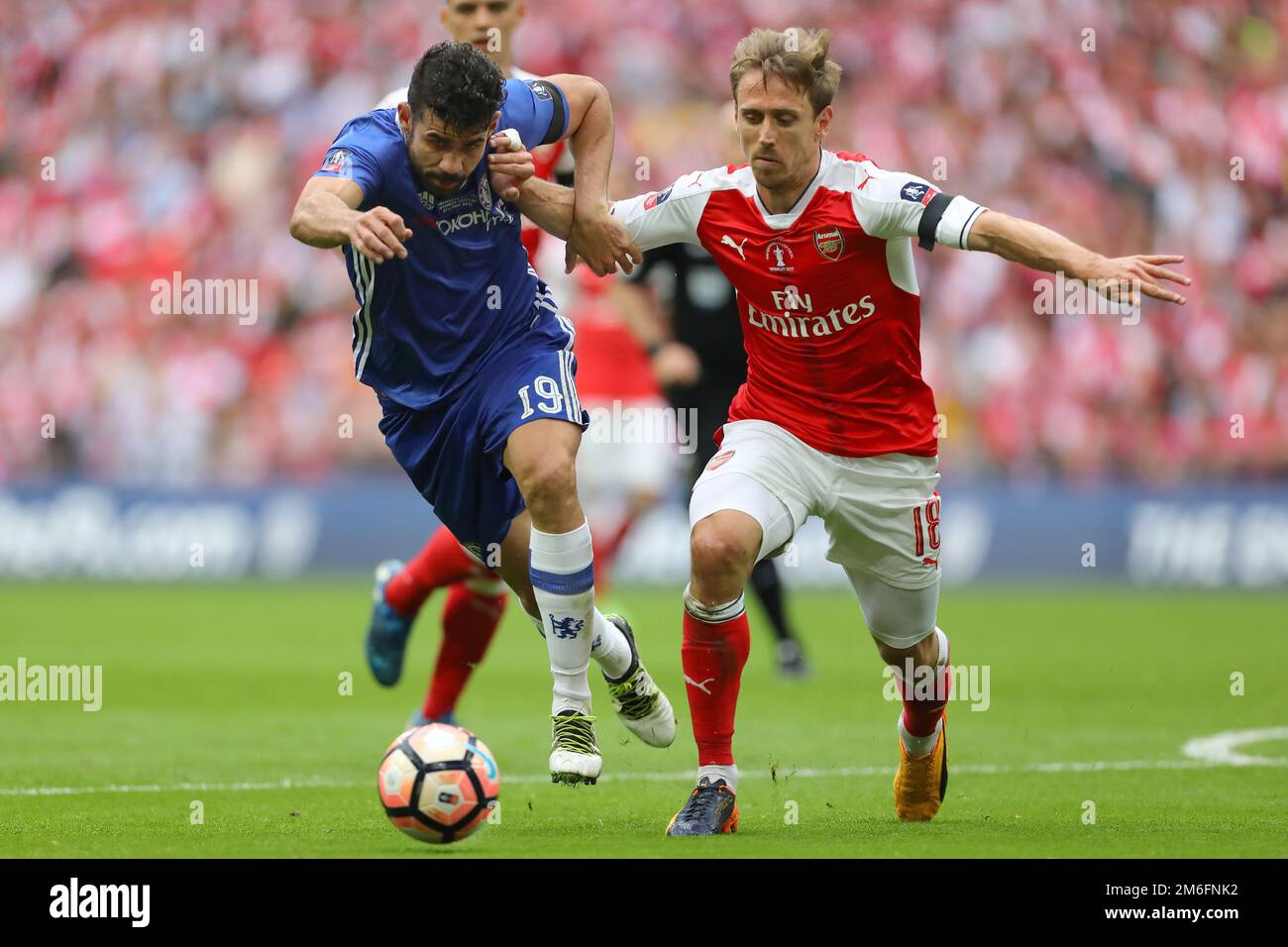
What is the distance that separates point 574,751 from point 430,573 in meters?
2.58

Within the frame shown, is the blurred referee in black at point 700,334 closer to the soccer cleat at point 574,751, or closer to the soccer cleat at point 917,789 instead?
the soccer cleat at point 917,789

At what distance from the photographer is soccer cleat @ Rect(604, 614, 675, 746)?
691 centimetres

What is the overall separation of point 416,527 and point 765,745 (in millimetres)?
10053

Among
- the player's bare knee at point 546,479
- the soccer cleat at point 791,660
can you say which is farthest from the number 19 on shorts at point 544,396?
the soccer cleat at point 791,660

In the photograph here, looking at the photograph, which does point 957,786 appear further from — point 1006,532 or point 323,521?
point 323,521

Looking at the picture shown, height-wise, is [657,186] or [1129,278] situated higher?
[657,186]

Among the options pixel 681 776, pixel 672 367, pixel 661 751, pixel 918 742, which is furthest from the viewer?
pixel 672 367

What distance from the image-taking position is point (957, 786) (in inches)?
296

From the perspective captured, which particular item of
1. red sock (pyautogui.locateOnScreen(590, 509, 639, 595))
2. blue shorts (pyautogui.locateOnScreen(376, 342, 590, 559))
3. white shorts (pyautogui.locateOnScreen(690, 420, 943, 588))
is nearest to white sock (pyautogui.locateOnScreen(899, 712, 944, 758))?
white shorts (pyautogui.locateOnScreen(690, 420, 943, 588))

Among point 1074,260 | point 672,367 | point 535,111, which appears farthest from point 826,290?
point 672,367

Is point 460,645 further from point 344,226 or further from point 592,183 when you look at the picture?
point 344,226

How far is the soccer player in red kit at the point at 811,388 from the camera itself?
20.5 ft

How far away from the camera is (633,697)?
272 inches

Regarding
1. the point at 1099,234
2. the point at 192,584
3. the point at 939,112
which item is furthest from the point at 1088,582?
the point at 192,584
